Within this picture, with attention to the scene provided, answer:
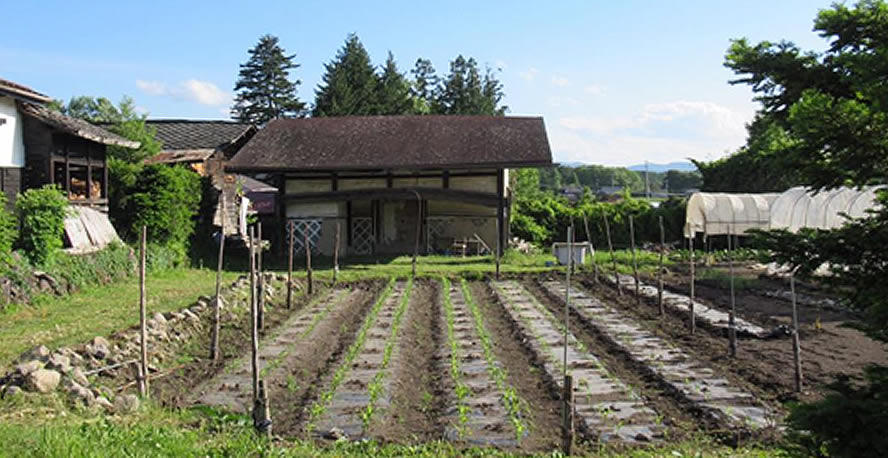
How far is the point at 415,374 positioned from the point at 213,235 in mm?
14866

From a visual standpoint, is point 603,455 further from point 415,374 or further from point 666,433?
point 415,374

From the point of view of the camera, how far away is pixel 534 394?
7809mm

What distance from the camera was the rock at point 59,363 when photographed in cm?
711

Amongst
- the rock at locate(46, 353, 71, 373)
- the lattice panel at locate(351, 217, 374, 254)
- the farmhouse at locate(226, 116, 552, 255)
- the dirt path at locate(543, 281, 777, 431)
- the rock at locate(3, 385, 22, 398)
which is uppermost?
the farmhouse at locate(226, 116, 552, 255)

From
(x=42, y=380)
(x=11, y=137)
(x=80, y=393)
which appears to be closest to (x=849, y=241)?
(x=80, y=393)

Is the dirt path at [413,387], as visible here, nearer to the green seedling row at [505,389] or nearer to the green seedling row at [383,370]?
the green seedling row at [383,370]

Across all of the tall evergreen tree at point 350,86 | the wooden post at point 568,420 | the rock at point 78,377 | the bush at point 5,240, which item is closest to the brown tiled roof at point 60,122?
→ the bush at point 5,240

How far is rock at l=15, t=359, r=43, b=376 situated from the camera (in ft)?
22.2

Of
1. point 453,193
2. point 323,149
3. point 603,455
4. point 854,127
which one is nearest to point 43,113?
point 323,149

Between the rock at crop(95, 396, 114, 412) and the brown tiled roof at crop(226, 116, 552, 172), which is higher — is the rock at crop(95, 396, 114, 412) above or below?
below

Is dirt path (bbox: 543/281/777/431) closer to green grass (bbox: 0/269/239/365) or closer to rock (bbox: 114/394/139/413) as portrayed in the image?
rock (bbox: 114/394/139/413)

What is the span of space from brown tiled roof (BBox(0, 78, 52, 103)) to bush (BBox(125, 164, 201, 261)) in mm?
3766

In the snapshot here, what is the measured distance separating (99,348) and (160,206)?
10.6m

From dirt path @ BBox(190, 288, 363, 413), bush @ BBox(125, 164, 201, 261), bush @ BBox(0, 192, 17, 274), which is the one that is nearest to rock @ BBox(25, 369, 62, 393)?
dirt path @ BBox(190, 288, 363, 413)
